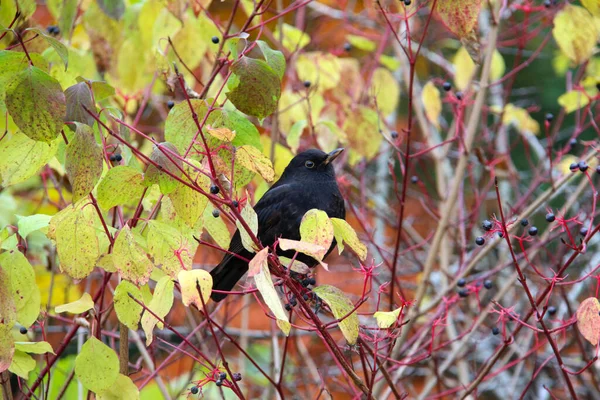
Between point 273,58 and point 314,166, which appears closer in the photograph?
point 273,58

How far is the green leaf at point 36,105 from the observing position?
146 centimetres

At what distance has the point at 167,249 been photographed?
1628 mm

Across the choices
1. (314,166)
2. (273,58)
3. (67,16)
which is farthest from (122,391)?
(314,166)

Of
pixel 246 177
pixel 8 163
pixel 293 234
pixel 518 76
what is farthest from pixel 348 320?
pixel 518 76

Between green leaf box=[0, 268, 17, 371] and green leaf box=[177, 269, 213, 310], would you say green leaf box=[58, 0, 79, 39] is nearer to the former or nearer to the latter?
green leaf box=[0, 268, 17, 371]

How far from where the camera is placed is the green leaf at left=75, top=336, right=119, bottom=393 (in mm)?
1596

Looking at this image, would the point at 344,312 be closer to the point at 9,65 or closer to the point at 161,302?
the point at 161,302

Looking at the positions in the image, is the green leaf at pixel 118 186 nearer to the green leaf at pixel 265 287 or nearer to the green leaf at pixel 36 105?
the green leaf at pixel 36 105

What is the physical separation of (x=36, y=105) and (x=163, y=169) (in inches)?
10.5

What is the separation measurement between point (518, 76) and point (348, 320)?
5.14 meters

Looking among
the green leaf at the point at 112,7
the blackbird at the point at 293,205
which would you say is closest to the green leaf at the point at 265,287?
the green leaf at the point at 112,7

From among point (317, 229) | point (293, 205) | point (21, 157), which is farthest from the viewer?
point (293, 205)

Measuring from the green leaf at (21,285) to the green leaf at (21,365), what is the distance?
0.53 feet

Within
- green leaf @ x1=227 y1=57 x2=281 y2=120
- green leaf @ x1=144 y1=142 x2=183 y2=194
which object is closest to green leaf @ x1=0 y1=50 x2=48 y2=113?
green leaf @ x1=144 y1=142 x2=183 y2=194
